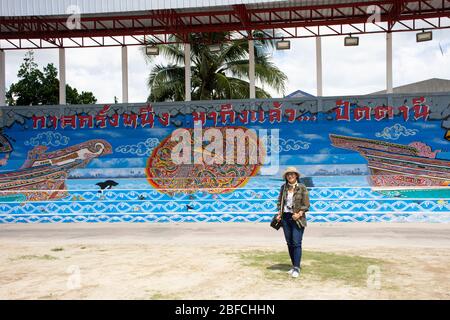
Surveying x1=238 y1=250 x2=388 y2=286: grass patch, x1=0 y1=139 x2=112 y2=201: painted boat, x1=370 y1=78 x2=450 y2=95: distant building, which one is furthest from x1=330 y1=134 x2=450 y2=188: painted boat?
x1=370 y1=78 x2=450 y2=95: distant building

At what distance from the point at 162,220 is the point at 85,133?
22.8ft

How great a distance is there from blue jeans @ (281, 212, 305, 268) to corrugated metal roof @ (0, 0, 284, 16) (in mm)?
9376

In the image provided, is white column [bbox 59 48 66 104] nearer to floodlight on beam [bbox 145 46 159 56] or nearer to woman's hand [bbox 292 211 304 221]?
floodlight on beam [bbox 145 46 159 56]

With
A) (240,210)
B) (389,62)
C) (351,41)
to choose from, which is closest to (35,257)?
(240,210)

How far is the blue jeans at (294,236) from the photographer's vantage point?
6.85 meters

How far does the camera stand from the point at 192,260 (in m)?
8.04

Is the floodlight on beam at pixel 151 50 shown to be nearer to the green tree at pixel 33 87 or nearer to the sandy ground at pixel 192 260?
the sandy ground at pixel 192 260

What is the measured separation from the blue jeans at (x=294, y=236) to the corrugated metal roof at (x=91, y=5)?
9376mm

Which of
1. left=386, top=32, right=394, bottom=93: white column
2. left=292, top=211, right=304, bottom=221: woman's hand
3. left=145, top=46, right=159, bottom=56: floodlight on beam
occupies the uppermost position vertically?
left=145, top=46, right=159, bottom=56: floodlight on beam

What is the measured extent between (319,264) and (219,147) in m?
10.4

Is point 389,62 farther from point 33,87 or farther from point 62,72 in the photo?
point 33,87

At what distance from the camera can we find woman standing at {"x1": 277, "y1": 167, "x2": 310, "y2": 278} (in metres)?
6.84

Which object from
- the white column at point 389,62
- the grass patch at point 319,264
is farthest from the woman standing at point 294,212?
the white column at point 389,62
